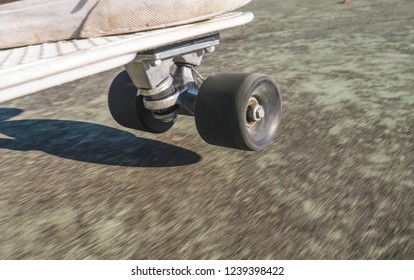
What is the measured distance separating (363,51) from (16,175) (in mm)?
2845

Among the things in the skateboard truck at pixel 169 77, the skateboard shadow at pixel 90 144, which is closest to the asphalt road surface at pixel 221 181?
the skateboard shadow at pixel 90 144

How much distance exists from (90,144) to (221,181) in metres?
0.83

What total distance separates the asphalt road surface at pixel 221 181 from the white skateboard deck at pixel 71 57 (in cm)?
53

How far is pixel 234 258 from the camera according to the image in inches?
61.6

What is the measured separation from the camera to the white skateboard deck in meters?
1.51

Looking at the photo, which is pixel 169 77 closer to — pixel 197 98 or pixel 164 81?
pixel 164 81

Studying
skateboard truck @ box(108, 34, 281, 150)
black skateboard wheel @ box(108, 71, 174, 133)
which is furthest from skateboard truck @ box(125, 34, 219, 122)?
black skateboard wheel @ box(108, 71, 174, 133)

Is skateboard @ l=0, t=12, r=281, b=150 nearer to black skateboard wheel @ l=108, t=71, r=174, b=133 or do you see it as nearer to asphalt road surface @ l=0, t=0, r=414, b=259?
black skateboard wheel @ l=108, t=71, r=174, b=133

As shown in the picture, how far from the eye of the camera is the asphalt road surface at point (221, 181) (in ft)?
5.38

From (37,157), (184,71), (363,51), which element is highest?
(184,71)

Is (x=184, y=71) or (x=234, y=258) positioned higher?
(x=184, y=71)

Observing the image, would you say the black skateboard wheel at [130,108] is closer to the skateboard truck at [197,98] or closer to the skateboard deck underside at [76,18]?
the skateboard truck at [197,98]
